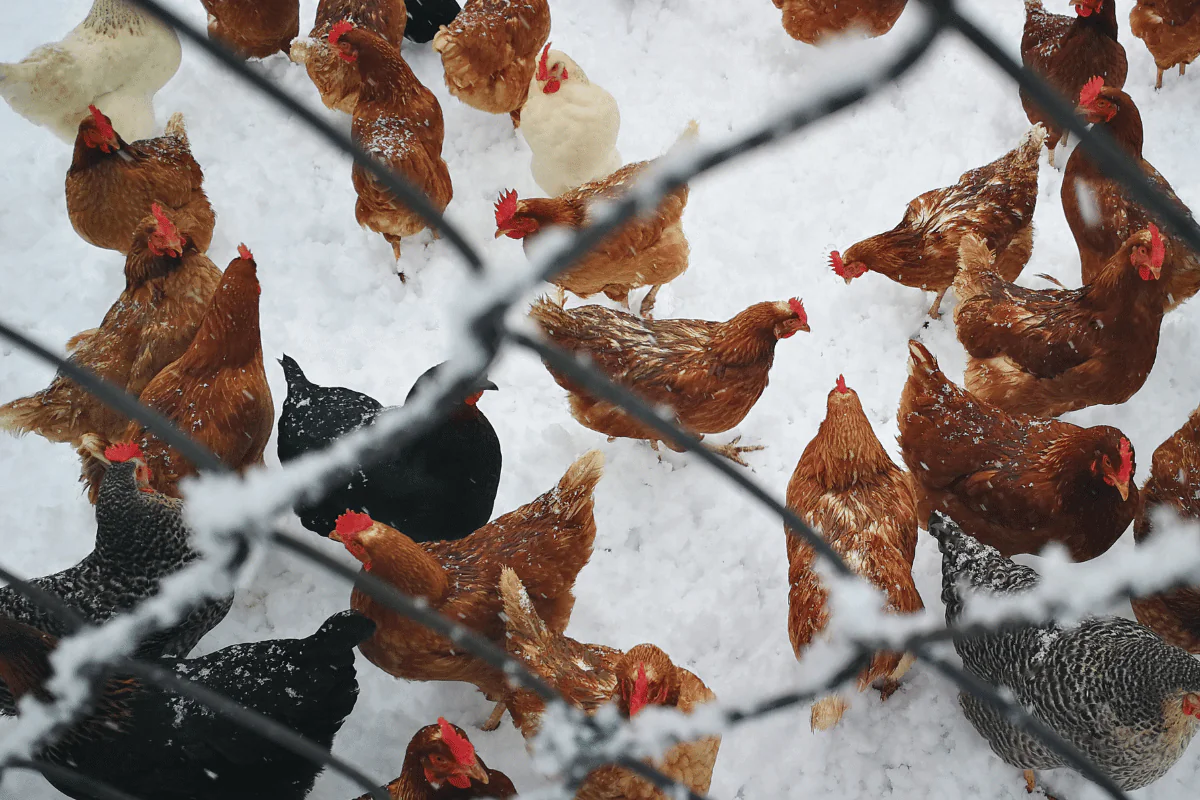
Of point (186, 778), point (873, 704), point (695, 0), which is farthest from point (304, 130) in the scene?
point (873, 704)

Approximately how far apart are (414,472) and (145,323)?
1029mm

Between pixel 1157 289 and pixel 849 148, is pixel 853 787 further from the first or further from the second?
pixel 849 148

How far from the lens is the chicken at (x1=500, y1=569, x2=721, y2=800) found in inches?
76.7

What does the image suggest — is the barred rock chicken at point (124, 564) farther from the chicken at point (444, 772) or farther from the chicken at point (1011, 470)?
the chicken at point (1011, 470)

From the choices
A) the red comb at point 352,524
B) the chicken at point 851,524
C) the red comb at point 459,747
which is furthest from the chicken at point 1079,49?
the red comb at point 459,747

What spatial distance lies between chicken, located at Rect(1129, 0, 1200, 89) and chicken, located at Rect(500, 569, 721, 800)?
295 centimetres

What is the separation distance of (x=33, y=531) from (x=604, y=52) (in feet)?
9.47

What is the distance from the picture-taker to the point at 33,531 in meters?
2.92

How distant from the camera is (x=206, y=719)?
1.98 metres

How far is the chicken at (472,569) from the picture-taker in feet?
7.14

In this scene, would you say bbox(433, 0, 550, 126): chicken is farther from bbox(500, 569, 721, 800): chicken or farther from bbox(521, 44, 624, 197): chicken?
bbox(500, 569, 721, 800): chicken

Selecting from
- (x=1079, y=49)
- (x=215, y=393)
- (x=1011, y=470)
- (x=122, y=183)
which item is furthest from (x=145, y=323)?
(x=1079, y=49)

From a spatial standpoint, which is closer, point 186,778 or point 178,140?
point 186,778

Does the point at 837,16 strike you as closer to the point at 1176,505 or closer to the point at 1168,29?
the point at 1168,29
